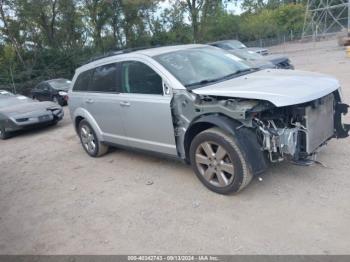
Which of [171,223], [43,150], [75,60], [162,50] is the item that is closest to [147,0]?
[75,60]

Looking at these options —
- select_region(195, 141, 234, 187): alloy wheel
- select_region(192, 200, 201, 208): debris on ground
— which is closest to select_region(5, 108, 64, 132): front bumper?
select_region(195, 141, 234, 187): alloy wheel

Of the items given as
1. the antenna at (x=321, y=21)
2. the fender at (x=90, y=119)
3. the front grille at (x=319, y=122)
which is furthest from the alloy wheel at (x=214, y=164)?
the antenna at (x=321, y=21)

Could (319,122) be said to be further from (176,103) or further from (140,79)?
(140,79)

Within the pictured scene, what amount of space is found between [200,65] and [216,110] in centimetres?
108

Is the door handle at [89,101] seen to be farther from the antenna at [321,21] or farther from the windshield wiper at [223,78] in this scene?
the antenna at [321,21]

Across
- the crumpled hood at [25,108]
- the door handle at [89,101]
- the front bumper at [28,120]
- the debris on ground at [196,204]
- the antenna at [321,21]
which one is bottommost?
the debris on ground at [196,204]

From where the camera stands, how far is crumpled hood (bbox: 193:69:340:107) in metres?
3.72

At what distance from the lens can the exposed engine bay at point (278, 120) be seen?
3859mm

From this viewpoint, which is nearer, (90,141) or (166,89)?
(166,89)

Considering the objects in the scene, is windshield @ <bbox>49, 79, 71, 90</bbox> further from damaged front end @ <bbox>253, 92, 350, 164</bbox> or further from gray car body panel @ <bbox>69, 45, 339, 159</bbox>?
damaged front end @ <bbox>253, 92, 350, 164</bbox>

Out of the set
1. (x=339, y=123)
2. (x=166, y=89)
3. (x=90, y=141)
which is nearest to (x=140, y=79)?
(x=166, y=89)

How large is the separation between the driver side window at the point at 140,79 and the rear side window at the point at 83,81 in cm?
125

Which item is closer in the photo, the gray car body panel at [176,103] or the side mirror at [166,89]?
the gray car body panel at [176,103]

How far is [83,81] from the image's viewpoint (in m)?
6.49
